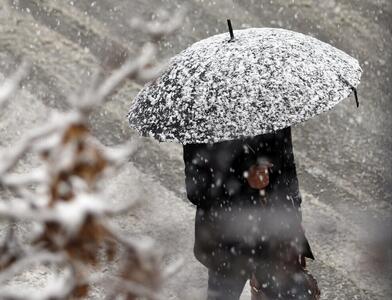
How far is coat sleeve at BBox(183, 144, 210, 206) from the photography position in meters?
3.24

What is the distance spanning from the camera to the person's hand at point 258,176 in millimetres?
3088

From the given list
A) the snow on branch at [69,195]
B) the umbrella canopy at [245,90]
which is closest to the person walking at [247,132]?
the umbrella canopy at [245,90]

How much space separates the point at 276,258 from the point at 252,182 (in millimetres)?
426

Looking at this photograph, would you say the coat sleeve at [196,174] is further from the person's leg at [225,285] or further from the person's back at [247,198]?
the person's leg at [225,285]

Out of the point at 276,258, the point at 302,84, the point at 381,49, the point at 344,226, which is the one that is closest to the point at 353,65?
the point at 302,84

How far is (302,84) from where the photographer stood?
2977mm

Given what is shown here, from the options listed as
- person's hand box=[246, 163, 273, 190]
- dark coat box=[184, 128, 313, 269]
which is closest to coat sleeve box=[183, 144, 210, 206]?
dark coat box=[184, 128, 313, 269]

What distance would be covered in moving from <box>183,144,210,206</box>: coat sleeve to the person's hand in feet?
0.76

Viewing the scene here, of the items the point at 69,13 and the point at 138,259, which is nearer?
the point at 138,259

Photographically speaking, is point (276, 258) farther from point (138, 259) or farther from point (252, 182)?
point (138, 259)

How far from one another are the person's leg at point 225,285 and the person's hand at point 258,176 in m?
0.55

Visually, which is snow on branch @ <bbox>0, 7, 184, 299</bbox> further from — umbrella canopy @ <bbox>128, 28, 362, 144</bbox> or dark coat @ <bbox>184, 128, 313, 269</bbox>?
dark coat @ <bbox>184, 128, 313, 269</bbox>

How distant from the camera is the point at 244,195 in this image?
321 centimetres

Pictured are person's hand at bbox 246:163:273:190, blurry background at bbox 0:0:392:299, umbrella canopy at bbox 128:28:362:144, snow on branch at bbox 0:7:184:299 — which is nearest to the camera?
snow on branch at bbox 0:7:184:299
